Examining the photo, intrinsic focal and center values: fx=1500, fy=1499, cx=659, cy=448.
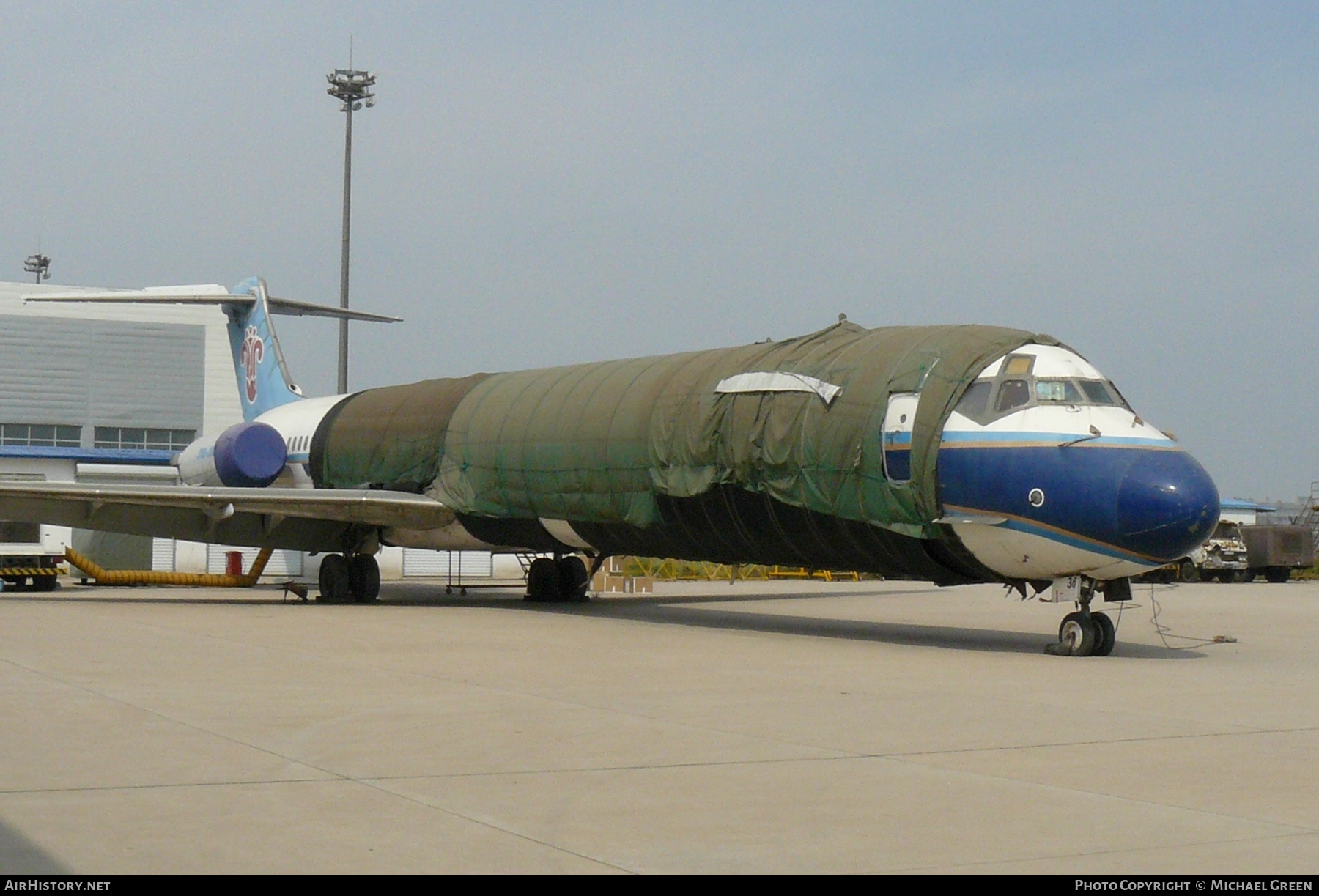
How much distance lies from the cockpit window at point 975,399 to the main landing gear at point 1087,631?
214 cm

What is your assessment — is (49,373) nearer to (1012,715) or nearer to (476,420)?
(476,420)

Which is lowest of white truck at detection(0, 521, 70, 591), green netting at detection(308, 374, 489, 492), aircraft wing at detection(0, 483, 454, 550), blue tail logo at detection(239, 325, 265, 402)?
white truck at detection(0, 521, 70, 591)

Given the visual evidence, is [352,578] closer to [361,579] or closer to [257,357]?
[361,579]

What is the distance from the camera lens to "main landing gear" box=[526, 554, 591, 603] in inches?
1057

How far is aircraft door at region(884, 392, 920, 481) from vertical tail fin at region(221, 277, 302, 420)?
17972mm

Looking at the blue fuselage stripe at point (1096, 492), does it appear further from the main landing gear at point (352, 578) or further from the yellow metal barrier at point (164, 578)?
the yellow metal barrier at point (164, 578)

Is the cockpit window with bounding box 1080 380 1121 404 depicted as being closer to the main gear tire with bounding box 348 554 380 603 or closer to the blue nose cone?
the blue nose cone

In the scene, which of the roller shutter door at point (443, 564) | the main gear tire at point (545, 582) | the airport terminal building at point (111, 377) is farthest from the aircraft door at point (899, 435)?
the airport terminal building at point (111, 377)

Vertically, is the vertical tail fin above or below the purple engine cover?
above

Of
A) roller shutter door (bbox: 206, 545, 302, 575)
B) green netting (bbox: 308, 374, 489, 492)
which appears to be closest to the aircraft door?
green netting (bbox: 308, 374, 489, 492)

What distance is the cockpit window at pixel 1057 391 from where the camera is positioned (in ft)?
51.8

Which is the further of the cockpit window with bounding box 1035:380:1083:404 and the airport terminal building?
the airport terminal building

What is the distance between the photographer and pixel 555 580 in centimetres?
2686

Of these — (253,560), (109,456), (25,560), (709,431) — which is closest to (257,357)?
(25,560)
